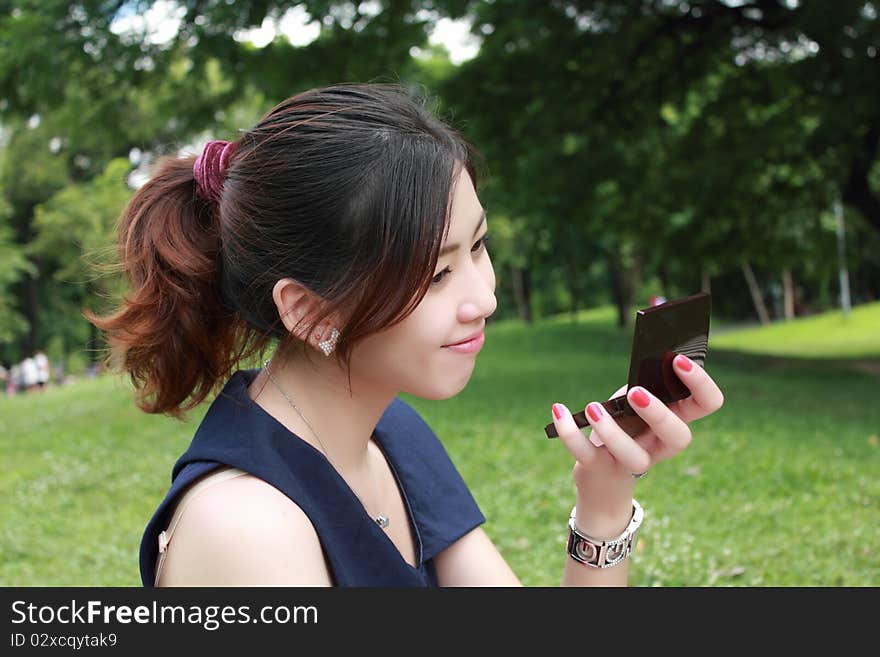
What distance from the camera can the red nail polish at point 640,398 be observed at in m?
1.55

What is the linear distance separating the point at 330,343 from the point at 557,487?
474 cm

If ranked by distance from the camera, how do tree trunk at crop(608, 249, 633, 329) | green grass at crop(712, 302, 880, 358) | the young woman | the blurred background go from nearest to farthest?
1. the young woman
2. the blurred background
3. green grass at crop(712, 302, 880, 358)
4. tree trunk at crop(608, 249, 633, 329)

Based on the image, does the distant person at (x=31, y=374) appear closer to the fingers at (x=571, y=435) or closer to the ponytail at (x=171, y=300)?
the ponytail at (x=171, y=300)

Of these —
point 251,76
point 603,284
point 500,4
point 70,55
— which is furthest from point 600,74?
point 603,284

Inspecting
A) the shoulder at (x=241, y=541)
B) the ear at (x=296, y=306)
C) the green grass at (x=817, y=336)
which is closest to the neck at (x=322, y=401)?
the ear at (x=296, y=306)

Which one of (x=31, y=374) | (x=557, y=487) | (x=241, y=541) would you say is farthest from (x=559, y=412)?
(x=31, y=374)

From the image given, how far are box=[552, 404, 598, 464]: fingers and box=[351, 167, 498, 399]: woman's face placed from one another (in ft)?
0.60

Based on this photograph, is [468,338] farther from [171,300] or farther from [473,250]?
[171,300]

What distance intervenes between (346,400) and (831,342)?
24.2 metres

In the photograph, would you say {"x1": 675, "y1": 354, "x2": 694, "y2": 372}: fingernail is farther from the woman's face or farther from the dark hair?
the dark hair

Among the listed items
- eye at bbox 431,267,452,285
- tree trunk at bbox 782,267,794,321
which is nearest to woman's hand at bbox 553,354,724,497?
eye at bbox 431,267,452,285

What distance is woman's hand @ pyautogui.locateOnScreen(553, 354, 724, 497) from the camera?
1.57 meters

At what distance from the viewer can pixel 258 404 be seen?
1.70 meters

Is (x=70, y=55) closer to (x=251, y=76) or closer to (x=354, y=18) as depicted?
(x=251, y=76)
